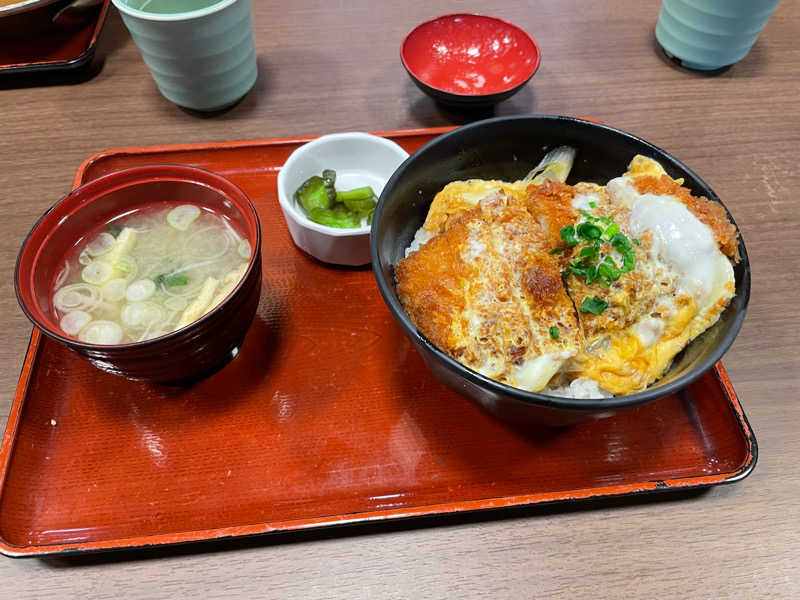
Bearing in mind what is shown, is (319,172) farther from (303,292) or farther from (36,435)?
(36,435)

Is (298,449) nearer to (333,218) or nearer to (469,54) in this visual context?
(333,218)

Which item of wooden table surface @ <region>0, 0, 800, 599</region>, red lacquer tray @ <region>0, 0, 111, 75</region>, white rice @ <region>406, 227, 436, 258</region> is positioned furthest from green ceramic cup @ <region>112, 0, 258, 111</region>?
white rice @ <region>406, 227, 436, 258</region>

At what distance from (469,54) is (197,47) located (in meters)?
1.05

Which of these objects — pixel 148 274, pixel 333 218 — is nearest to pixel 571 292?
pixel 333 218

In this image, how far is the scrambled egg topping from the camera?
3.75 ft

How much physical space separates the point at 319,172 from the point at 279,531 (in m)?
1.10

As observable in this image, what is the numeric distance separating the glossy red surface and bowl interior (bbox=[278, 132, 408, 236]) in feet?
1.62

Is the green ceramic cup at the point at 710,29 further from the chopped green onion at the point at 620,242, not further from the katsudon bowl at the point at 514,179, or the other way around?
the chopped green onion at the point at 620,242

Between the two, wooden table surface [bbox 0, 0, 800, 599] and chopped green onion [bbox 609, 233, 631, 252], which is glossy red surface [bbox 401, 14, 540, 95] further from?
chopped green onion [bbox 609, 233, 631, 252]

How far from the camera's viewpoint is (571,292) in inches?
48.3

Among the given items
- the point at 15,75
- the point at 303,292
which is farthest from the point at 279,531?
the point at 15,75

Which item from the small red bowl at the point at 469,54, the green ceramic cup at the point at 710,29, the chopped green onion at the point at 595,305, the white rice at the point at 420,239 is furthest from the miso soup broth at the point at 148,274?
the green ceramic cup at the point at 710,29

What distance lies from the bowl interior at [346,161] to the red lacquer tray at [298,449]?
507mm

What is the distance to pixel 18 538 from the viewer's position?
45.8 inches
